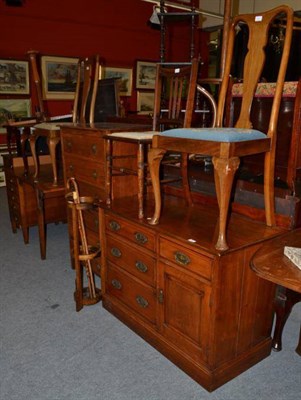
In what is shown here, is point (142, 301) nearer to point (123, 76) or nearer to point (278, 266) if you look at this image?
point (278, 266)

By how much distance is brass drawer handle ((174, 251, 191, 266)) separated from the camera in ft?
5.89

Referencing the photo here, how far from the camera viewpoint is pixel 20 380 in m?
1.93

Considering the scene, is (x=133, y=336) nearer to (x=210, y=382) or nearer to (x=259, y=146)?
(x=210, y=382)

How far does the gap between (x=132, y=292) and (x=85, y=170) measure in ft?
3.40

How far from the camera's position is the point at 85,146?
2703mm

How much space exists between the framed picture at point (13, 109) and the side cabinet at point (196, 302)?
5.03 m

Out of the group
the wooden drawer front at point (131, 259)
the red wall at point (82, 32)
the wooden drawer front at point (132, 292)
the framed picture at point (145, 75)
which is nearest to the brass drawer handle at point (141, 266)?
the wooden drawer front at point (131, 259)

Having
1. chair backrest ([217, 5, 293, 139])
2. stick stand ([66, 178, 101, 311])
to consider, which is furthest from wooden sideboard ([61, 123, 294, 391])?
chair backrest ([217, 5, 293, 139])

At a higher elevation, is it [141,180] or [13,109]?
[13,109]

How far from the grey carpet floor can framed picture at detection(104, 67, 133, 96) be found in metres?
5.80

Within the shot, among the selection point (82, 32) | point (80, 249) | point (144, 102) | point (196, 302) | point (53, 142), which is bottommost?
point (80, 249)

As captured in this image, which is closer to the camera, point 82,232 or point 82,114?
point 82,232

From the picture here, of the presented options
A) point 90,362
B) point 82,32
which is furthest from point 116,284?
point 82,32

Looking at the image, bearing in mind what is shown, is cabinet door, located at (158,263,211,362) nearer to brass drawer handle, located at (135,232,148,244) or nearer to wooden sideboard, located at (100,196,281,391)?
wooden sideboard, located at (100,196,281,391)
